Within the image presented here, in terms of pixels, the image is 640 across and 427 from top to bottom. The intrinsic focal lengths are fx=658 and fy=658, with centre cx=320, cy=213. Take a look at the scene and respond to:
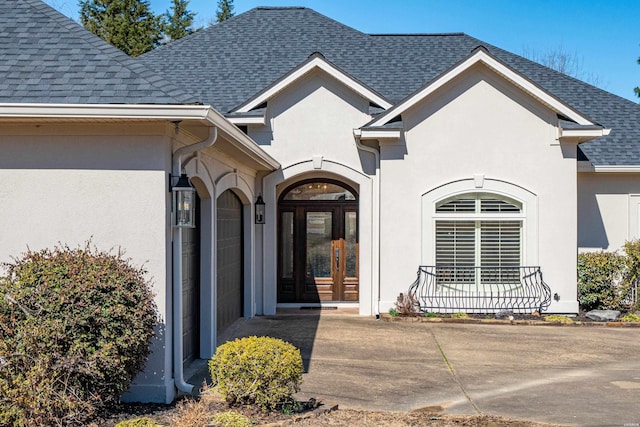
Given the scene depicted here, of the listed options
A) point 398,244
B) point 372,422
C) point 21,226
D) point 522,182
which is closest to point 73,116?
point 21,226

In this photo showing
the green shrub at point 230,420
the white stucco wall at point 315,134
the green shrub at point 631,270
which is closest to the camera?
the green shrub at point 230,420

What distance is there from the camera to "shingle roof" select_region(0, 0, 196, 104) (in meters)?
6.71

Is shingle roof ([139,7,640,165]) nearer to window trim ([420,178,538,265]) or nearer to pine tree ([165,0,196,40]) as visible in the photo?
window trim ([420,178,538,265])

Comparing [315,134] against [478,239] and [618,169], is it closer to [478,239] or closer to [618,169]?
[478,239]

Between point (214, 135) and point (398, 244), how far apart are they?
6988 millimetres

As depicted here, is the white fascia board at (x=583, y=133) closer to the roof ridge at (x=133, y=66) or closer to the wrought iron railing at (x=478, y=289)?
the wrought iron railing at (x=478, y=289)

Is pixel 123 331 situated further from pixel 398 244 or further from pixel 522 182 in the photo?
pixel 522 182

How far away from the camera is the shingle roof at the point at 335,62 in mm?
15391

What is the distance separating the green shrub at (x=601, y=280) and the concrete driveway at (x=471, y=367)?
61.7 inches

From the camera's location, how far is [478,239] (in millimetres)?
13516

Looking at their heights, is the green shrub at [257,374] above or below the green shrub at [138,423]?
above

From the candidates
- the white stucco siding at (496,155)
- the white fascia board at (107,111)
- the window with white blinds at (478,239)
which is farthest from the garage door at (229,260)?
the window with white blinds at (478,239)

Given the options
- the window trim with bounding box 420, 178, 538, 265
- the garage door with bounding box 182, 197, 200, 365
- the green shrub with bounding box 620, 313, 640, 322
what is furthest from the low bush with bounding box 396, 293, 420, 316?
the garage door with bounding box 182, 197, 200, 365

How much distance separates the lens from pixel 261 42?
1725cm
